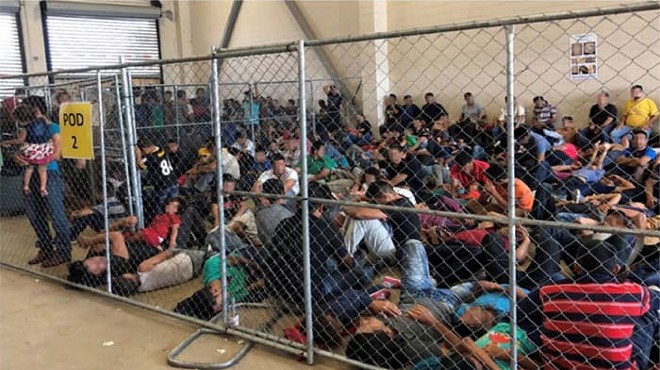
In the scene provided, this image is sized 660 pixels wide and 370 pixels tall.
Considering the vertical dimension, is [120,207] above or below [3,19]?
below

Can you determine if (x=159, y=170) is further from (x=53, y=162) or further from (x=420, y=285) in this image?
(x=420, y=285)

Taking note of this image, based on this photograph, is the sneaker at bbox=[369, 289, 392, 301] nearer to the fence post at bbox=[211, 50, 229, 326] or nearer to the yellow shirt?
the fence post at bbox=[211, 50, 229, 326]

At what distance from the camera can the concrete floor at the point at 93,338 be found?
3.50m

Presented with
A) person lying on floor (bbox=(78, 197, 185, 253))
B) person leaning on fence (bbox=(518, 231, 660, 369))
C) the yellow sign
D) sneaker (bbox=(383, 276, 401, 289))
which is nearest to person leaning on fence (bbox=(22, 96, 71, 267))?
person lying on floor (bbox=(78, 197, 185, 253))

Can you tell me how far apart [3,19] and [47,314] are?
11.1 metres

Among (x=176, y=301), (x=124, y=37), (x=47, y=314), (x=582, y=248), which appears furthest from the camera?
(x=124, y=37)

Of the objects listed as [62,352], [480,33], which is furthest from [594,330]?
[480,33]

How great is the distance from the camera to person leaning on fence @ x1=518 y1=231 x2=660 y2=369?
8.59 feet

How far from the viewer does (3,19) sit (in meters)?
12.9

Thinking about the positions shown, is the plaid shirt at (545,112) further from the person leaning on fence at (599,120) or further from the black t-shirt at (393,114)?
the black t-shirt at (393,114)

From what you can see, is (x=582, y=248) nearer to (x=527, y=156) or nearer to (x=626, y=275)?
(x=626, y=275)

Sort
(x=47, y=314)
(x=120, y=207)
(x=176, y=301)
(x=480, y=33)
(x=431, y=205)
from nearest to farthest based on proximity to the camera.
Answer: (x=47, y=314)
(x=176, y=301)
(x=431, y=205)
(x=120, y=207)
(x=480, y=33)

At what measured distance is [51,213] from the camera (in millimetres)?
5328

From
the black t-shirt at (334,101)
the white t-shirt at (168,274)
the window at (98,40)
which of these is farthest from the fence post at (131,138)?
the window at (98,40)
